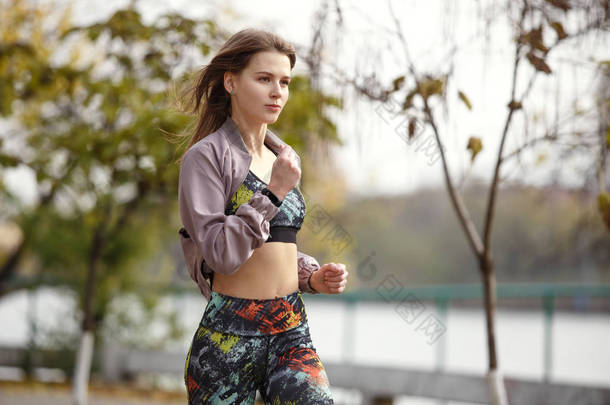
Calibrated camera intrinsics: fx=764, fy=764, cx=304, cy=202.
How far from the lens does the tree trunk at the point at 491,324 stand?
3.49 meters

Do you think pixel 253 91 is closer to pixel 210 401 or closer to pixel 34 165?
pixel 210 401

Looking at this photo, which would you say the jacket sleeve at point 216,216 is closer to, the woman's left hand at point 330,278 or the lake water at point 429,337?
the woman's left hand at point 330,278

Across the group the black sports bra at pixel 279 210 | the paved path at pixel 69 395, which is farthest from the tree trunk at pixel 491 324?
the paved path at pixel 69 395

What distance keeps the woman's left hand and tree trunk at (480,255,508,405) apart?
4.30 feet

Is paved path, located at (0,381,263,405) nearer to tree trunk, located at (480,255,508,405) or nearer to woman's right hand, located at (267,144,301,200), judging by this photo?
tree trunk, located at (480,255,508,405)

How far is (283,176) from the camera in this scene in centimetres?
216

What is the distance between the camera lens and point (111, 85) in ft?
17.0

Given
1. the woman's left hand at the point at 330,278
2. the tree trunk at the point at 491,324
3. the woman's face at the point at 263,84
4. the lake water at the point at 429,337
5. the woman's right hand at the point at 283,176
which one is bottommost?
the lake water at the point at 429,337

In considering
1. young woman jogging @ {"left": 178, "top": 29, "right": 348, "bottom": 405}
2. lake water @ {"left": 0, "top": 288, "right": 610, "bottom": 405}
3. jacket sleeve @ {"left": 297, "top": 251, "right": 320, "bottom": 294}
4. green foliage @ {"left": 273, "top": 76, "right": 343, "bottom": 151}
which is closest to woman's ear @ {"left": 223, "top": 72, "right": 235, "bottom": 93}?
young woman jogging @ {"left": 178, "top": 29, "right": 348, "bottom": 405}

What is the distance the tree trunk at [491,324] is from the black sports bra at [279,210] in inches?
56.1

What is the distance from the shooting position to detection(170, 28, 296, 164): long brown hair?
234cm

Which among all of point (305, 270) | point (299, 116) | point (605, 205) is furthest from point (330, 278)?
point (299, 116)

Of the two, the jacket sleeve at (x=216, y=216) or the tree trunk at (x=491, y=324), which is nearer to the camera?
the jacket sleeve at (x=216, y=216)

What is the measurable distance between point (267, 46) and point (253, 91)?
143 mm
